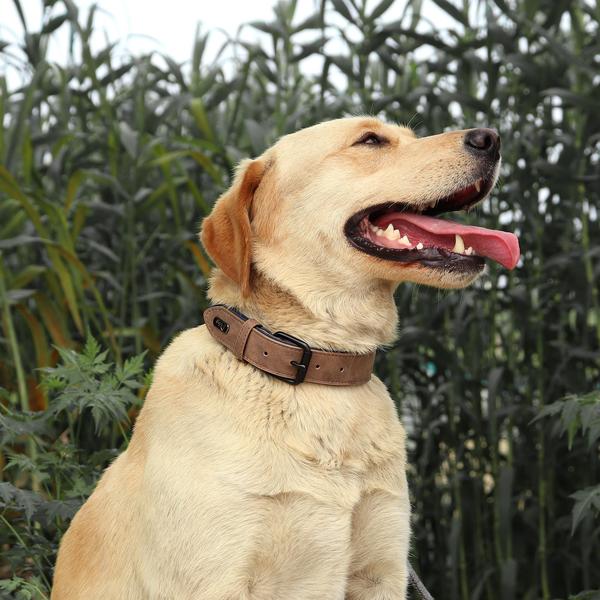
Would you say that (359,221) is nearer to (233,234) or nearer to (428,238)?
(428,238)

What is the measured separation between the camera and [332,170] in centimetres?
230

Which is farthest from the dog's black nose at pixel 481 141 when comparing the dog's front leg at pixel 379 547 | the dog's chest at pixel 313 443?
the dog's front leg at pixel 379 547

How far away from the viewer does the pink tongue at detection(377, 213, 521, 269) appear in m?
2.24

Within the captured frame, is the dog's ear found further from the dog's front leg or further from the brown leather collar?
the dog's front leg

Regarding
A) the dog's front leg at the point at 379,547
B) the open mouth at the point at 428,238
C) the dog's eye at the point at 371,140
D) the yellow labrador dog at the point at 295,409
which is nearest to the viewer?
the yellow labrador dog at the point at 295,409

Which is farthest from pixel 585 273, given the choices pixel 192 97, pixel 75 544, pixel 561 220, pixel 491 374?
pixel 75 544

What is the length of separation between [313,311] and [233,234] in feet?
0.85

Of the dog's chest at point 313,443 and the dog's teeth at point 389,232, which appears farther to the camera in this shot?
the dog's teeth at point 389,232

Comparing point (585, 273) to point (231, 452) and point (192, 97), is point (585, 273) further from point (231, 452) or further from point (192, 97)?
point (231, 452)

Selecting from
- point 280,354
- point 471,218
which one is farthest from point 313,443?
point 471,218

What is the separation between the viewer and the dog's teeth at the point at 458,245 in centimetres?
220

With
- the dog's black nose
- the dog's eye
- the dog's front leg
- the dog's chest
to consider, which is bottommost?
the dog's front leg

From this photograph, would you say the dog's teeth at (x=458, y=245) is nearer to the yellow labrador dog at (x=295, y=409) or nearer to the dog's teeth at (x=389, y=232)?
the yellow labrador dog at (x=295, y=409)

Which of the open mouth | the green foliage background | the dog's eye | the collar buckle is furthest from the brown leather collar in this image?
the green foliage background
